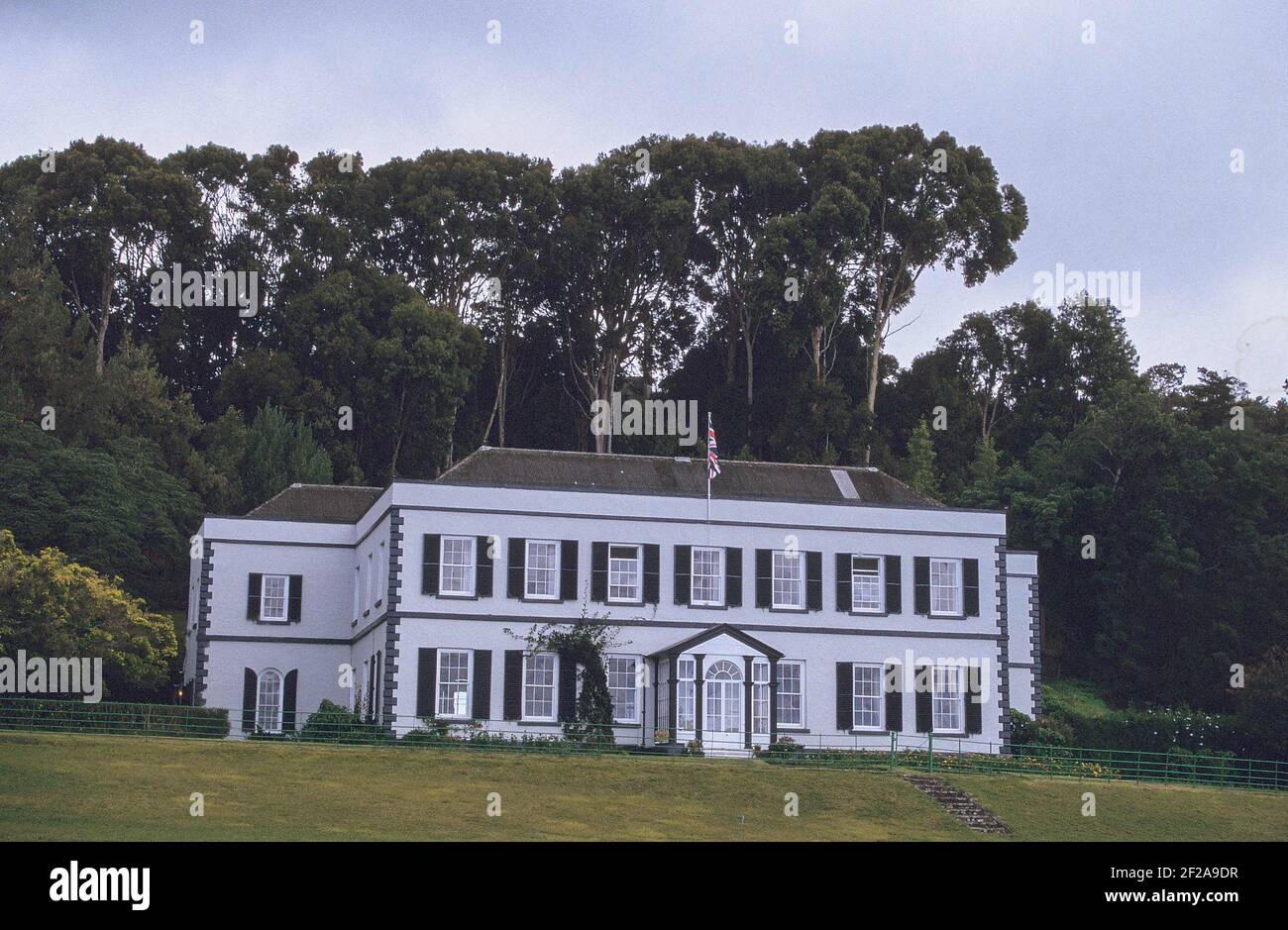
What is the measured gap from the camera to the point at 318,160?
74.0 metres

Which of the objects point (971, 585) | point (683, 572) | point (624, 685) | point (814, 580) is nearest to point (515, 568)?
point (624, 685)

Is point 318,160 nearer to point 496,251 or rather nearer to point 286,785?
point 496,251

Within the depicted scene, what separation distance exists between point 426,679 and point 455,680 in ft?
2.74

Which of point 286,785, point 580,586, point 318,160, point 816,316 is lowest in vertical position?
point 286,785

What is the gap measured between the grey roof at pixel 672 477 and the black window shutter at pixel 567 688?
5.05 metres

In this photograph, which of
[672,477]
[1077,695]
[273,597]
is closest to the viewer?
[273,597]

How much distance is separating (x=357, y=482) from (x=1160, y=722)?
31459 millimetres

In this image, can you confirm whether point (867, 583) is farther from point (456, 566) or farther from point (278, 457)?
point (278, 457)

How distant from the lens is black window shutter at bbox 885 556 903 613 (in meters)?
50.2

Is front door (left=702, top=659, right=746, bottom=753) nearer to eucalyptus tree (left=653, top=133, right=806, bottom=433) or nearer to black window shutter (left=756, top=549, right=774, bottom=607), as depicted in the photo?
black window shutter (left=756, top=549, right=774, bottom=607)

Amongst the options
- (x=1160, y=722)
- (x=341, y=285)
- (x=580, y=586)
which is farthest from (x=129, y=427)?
(x=1160, y=722)

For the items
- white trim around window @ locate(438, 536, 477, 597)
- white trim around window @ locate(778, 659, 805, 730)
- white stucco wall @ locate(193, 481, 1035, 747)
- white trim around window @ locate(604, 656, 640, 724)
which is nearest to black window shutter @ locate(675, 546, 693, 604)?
white stucco wall @ locate(193, 481, 1035, 747)

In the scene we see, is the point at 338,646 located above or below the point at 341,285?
below

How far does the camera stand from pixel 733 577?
162 ft
